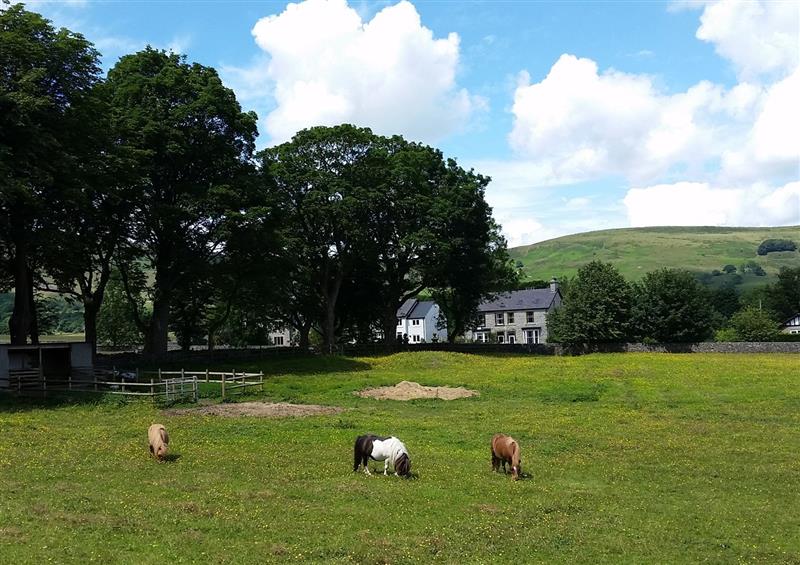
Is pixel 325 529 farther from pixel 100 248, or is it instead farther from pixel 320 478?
pixel 100 248

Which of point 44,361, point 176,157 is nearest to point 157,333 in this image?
point 44,361

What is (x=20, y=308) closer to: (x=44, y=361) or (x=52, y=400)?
(x=44, y=361)

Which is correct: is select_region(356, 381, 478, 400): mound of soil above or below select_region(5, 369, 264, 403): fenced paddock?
below

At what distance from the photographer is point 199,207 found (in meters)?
53.1

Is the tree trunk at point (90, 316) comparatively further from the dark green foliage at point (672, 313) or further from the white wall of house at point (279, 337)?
the white wall of house at point (279, 337)

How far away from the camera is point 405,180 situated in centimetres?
7281

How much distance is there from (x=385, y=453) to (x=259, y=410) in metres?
14.8

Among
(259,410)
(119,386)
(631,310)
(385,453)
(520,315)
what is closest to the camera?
(385,453)

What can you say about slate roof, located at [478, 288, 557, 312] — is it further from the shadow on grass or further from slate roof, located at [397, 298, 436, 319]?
the shadow on grass

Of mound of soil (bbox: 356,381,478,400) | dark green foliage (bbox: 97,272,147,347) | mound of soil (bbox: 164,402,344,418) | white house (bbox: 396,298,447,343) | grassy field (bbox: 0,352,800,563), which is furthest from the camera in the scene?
white house (bbox: 396,298,447,343)

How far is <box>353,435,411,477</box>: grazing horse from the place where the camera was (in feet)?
60.1

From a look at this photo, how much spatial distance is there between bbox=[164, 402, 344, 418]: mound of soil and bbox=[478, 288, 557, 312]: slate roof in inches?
3466

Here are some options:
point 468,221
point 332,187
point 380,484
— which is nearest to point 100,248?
point 332,187

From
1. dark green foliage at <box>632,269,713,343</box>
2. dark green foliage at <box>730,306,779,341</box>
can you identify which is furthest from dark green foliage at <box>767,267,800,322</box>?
dark green foliage at <box>632,269,713,343</box>
